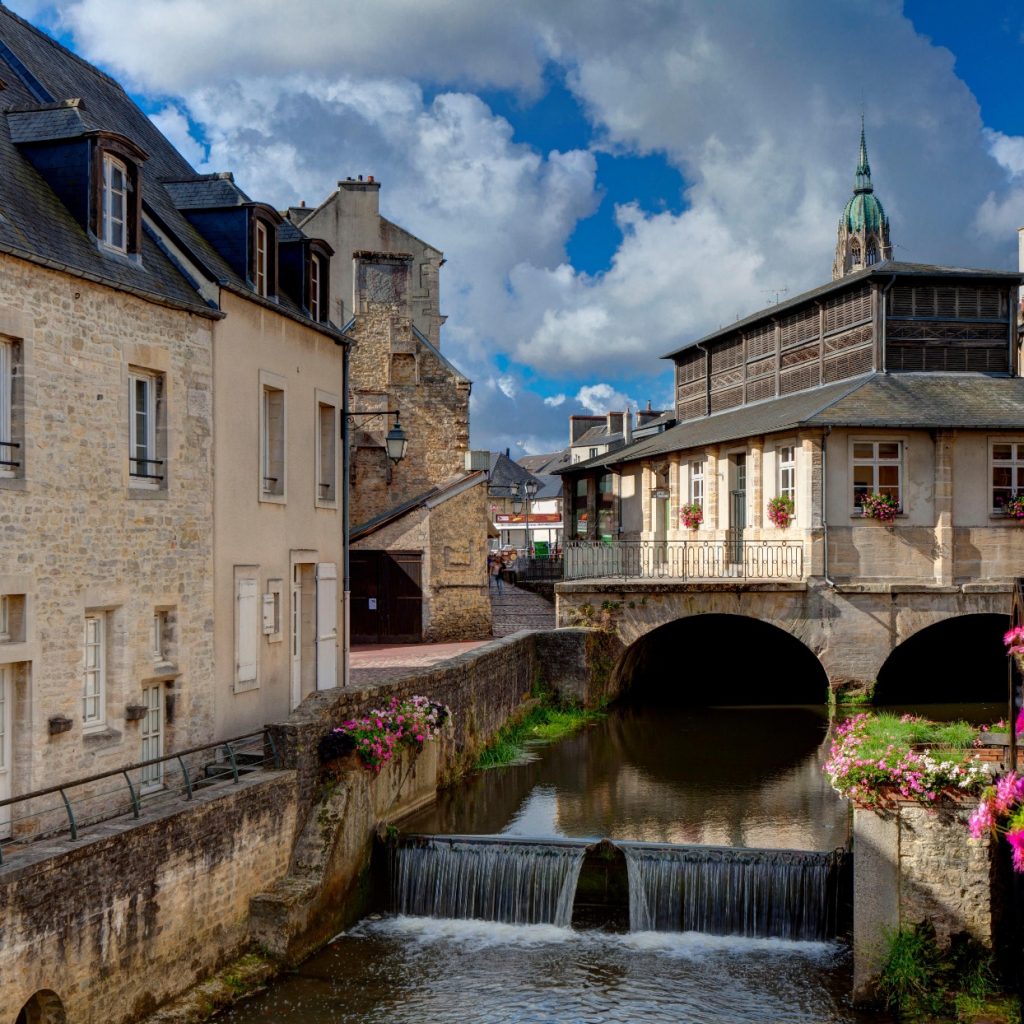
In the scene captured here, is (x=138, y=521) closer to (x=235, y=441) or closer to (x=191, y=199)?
(x=235, y=441)

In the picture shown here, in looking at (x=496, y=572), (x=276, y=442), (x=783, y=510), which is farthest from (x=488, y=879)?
(x=496, y=572)

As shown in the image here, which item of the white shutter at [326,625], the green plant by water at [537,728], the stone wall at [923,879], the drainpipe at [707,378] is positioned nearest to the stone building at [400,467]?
the green plant by water at [537,728]

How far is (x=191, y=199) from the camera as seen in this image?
45.2 feet

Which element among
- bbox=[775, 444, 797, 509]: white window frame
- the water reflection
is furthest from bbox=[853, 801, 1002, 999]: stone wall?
bbox=[775, 444, 797, 509]: white window frame

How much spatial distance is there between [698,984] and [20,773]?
5523mm

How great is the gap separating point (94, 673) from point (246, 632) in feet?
8.16

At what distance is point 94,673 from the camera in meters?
10.3

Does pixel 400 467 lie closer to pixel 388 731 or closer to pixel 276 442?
pixel 276 442

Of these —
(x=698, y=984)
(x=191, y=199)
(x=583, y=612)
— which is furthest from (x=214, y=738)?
(x=583, y=612)

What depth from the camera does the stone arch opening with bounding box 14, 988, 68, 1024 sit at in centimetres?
755

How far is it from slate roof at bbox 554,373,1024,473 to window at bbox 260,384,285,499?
991cm

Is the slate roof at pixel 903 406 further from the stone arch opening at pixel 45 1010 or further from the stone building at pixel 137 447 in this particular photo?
the stone arch opening at pixel 45 1010

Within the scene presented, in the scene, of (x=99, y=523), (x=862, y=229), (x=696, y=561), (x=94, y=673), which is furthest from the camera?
(x=862, y=229)

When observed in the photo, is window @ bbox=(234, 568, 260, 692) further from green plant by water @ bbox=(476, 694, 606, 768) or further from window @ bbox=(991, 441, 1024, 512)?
window @ bbox=(991, 441, 1024, 512)
